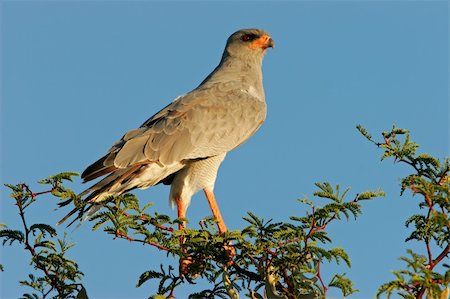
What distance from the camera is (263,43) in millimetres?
9164

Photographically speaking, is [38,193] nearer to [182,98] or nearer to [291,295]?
[291,295]

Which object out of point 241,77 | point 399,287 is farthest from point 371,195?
point 241,77

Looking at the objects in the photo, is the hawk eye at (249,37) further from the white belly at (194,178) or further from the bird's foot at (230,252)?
the bird's foot at (230,252)

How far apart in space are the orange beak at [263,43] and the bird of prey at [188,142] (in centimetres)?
55

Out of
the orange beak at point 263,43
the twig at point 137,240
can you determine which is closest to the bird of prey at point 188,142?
the orange beak at point 263,43

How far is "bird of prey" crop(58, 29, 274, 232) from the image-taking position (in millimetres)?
6695

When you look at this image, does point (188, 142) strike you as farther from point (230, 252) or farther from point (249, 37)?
point (230, 252)

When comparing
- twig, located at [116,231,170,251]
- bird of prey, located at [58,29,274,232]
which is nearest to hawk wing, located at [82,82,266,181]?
bird of prey, located at [58,29,274,232]

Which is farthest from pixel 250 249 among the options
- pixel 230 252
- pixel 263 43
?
pixel 263 43

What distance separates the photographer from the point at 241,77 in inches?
342

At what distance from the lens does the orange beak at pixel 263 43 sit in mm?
9117

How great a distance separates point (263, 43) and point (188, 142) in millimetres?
2390

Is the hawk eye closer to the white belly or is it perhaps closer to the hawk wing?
the hawk wing

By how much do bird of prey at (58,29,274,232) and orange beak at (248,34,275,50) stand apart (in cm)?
55
